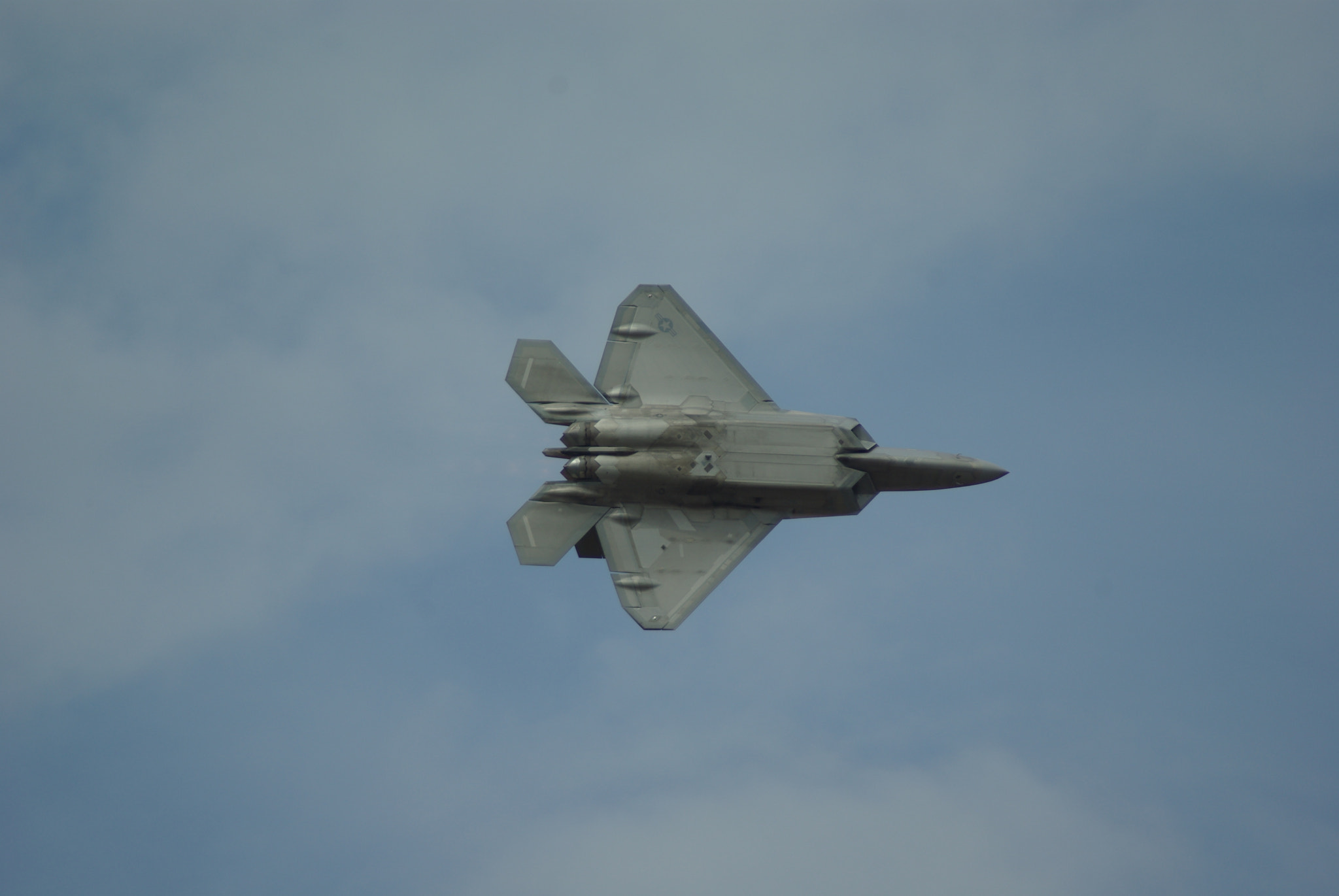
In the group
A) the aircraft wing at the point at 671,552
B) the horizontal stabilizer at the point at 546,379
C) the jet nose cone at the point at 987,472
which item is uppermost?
the horizontal stabilizer at the point at 546,379

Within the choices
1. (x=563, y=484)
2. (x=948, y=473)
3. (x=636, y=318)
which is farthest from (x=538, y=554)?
(x=948, y=473)

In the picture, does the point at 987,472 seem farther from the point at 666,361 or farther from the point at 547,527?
the point at 547,527

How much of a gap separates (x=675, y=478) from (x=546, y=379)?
627 cm

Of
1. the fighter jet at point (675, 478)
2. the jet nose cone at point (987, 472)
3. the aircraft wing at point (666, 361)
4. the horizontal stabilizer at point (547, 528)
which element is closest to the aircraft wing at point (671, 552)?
the fighter jet at point (675, 478)

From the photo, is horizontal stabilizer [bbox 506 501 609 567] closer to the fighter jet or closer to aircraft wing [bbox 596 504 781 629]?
the fighter jet

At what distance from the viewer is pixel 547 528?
167ft

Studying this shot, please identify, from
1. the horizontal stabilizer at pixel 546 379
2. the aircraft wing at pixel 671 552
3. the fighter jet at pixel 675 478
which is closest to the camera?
the aircraft wing at pixel 671 552

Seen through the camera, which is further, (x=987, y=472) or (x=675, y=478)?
(x=987, y=472)

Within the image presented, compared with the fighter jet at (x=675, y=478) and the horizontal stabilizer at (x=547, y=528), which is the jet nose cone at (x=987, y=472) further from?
the horizontal stabilizer at (x=547, y=528)

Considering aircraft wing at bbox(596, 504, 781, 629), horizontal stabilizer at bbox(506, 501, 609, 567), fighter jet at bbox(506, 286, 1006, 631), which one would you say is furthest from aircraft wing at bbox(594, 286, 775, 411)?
horizontal stabilizer at bbox(506, 501, 609, 567)

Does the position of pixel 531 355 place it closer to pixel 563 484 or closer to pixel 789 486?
pixel 563 484

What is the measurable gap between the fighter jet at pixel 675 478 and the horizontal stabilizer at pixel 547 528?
4 centimetres

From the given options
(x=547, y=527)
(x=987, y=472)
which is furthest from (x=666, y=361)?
(x=987, y=472)

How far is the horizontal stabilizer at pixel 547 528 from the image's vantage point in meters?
50.5
